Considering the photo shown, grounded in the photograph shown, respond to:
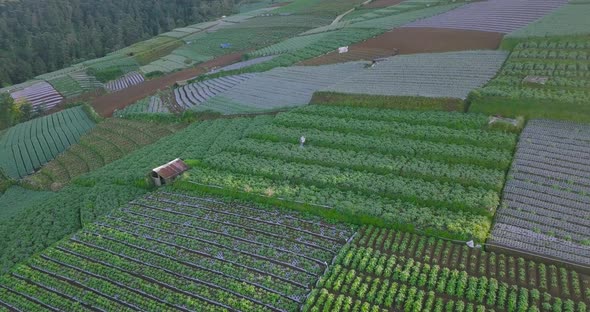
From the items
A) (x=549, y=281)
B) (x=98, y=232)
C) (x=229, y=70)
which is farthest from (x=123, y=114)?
(x=549, y=281)

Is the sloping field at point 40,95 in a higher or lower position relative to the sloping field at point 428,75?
lower

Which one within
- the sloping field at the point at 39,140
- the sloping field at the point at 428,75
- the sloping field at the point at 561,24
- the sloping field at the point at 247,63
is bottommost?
the sloping field at the point at 39,140

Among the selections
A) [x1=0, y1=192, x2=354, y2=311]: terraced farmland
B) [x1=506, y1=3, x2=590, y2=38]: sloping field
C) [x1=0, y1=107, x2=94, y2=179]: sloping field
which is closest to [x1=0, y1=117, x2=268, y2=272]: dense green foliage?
[x1=0, y1=192, x2=354, y2=311]: terraced farmland

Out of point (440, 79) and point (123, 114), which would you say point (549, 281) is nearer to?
point (440, 79)

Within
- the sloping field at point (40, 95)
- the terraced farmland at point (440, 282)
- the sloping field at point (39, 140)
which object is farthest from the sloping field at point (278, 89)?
the sloping field at point (40, 95)

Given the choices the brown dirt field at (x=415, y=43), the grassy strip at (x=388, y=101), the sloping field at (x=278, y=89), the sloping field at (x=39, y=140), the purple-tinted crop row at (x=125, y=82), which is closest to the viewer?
the grassy strip at (x=388, y=101)

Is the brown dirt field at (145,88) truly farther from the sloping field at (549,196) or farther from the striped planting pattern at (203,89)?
the sloping field at (549,196)

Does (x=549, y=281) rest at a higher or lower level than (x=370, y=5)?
lower
